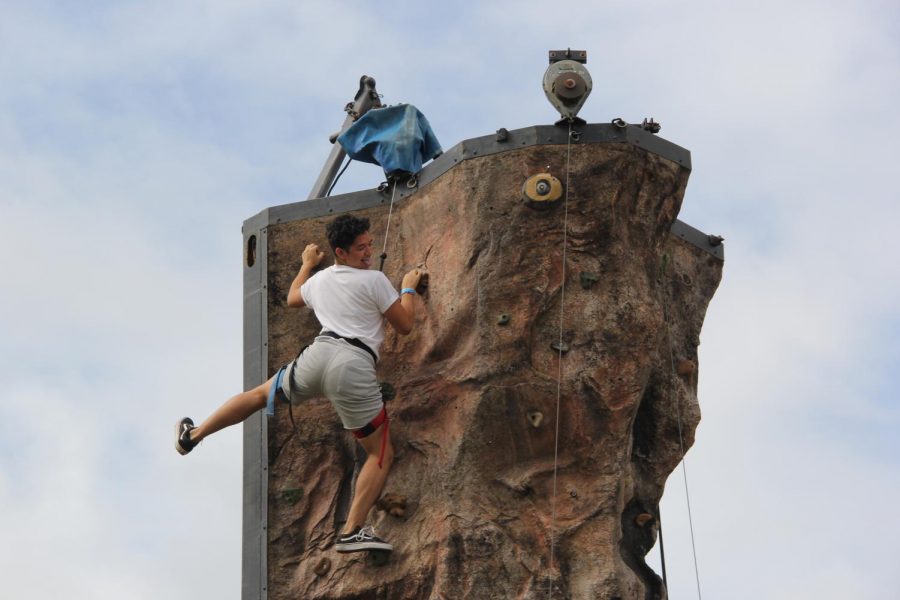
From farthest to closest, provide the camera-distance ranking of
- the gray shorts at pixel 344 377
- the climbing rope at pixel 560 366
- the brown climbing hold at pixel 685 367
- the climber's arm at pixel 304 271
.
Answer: the brown climbing hold at pixel 685 367, the climber's arm at pixel 304 271, the gray shorts at pixel 344 377, the climbing rope at pixel 560 366

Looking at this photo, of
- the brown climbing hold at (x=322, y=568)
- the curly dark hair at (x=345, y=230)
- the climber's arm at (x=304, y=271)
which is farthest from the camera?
the climber's arm at (x=304, y=271)

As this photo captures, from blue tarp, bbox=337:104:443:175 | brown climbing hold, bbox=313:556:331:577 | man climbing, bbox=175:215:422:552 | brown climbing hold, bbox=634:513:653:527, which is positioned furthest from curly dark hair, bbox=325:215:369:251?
brown climbing hold, bbox=634:513:653:527

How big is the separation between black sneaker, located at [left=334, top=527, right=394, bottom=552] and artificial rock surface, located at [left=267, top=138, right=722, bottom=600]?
0.68ft

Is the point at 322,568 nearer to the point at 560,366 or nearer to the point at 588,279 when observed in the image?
the point at 560,366

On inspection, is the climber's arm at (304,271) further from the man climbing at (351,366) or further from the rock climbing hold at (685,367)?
the rock climbing hold at (685,367)

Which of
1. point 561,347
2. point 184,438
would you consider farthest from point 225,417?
point 561,347

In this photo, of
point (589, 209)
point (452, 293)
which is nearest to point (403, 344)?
point (452, 293)

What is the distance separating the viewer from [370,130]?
16688mm

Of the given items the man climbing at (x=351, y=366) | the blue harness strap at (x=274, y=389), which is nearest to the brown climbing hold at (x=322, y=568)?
the man climbing at (x=351, y=366)

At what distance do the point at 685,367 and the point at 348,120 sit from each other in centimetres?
364

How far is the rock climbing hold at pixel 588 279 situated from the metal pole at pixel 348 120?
290cm

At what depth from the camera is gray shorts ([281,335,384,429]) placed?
50.1 ft

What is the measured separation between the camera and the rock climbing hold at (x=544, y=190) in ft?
50.2

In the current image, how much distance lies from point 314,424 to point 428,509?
1377 millimetres
